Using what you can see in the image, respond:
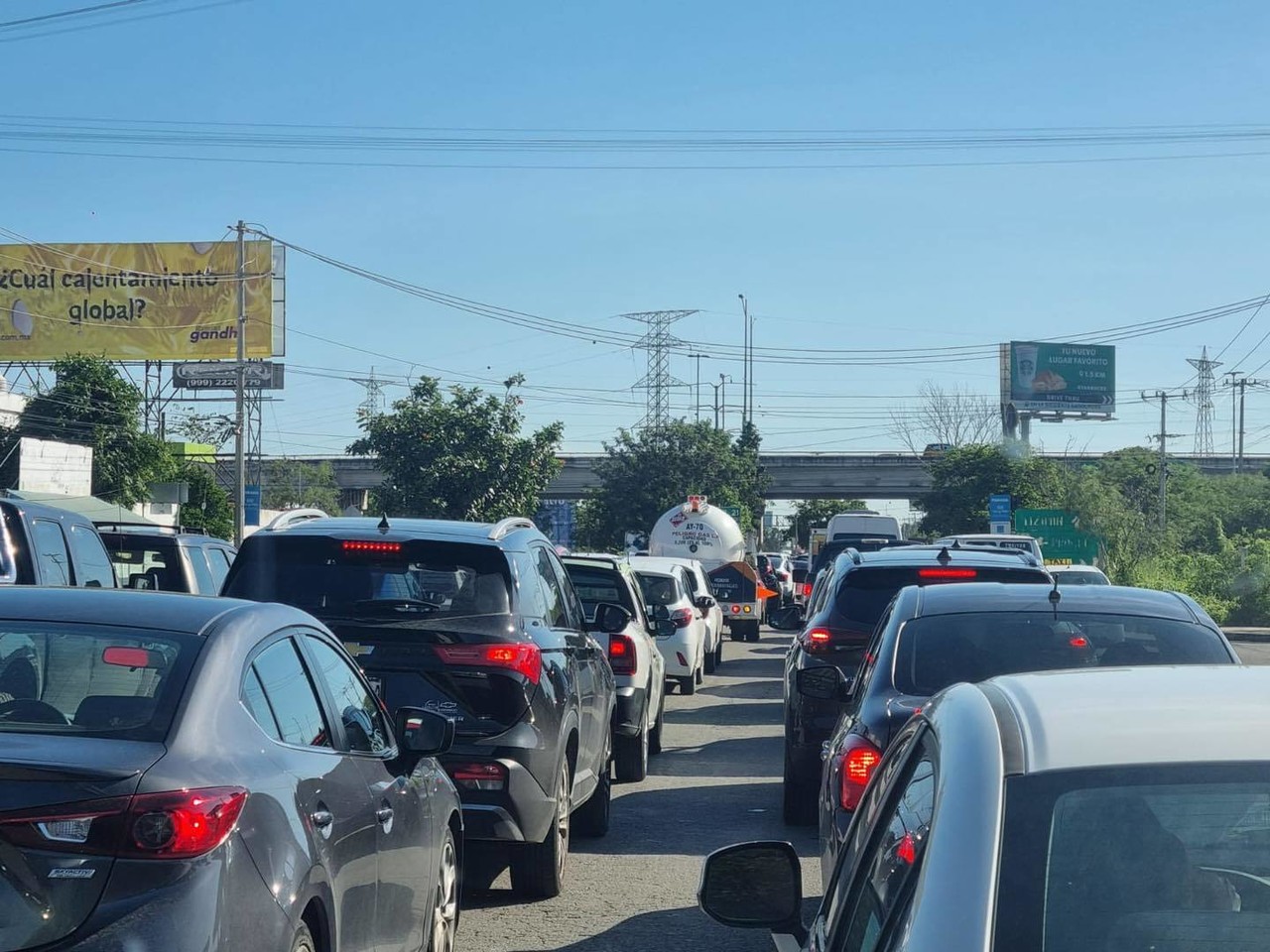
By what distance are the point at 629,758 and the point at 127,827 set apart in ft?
29.6

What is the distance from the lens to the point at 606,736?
1026cm

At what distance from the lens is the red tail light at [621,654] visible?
12.6m

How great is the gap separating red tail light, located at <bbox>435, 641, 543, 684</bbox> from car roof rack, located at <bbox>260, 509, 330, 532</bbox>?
46.0 inches

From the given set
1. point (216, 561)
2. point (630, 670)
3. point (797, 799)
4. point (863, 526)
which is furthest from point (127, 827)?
point (863, 526)

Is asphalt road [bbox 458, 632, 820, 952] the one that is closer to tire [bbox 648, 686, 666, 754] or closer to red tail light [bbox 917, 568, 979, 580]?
tire [bbox 648, 686, 666, 754]

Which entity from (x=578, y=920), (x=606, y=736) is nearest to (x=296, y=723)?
(x=578, y=920)

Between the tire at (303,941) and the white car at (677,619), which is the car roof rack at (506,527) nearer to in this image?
the tire at (303,941)

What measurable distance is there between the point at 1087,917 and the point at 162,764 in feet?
8.09

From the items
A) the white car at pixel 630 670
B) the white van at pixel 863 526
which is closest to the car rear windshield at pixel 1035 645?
the white car at pixel 630 670

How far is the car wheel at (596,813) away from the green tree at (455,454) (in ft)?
116

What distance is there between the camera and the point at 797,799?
10500 millimetres

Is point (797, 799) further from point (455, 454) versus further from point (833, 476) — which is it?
point (833, 476)

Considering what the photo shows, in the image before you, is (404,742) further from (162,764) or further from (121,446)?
(121,446)

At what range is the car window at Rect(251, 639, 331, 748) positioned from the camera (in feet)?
15.9
